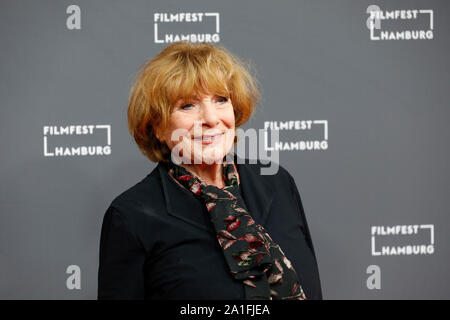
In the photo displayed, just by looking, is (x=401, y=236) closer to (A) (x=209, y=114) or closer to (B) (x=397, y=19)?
(B) (x=397, y=19)

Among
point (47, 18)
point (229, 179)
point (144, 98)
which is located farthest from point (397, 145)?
point (47, 18)

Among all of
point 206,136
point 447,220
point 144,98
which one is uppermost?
point 144,98

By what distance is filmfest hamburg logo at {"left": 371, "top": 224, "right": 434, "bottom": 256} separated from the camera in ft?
7.94

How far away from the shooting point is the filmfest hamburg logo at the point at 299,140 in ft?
7.67

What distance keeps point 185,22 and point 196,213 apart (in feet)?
3.57

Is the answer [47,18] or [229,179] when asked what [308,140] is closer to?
[229,179]

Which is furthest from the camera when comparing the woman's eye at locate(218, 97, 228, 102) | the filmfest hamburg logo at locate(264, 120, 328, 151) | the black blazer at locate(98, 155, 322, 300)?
the filmfest hamburg logo at locate(264, 120, 328, 151)

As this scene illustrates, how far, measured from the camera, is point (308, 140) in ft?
7.73

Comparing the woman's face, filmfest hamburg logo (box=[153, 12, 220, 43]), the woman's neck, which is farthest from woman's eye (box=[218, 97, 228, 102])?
filmfest hamburg logo (box=[153, 12, 220, 43])

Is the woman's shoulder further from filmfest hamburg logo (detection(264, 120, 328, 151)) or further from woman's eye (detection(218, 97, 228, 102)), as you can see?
filmfest hamburg logo (detection(264, 120, 328, 151))

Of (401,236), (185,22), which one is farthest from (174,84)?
(401,236)

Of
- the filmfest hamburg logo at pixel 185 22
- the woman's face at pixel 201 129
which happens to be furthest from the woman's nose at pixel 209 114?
the filmfest hamburg logo at pixel 185 22

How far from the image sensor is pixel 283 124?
2.34 meters
